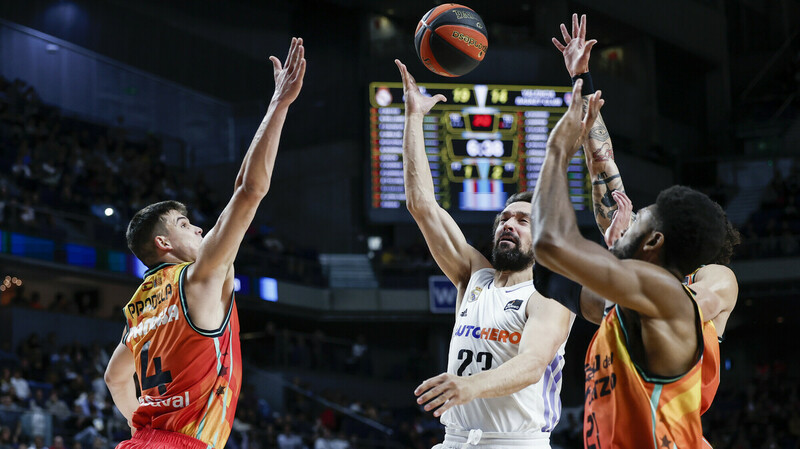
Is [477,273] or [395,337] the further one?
[395,337]

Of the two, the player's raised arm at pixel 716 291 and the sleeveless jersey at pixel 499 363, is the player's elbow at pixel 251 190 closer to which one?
the sleeveless jersey at pixel 499 363

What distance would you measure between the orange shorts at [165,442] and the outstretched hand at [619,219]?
208 cm

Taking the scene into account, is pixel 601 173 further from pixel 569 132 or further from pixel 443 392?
pixel 443 392

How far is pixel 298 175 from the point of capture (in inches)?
998

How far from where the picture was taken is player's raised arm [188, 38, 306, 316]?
159 inches

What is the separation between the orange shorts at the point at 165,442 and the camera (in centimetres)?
416

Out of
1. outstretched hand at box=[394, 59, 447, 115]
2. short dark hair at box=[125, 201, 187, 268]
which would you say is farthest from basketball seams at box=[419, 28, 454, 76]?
short dark hair at box=[125, 201, 187, 268]

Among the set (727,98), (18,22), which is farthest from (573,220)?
(727,98)

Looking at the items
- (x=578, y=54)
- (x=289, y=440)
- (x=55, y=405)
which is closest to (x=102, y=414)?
(x=55, y=405)

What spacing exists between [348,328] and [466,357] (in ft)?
65.7

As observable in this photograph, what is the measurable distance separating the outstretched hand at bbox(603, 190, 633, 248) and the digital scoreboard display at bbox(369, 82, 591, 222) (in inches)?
588

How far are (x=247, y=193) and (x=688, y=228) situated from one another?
6.34 ft

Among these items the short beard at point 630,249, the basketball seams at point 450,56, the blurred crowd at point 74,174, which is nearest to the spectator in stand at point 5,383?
the blurred crowd at point 74,174

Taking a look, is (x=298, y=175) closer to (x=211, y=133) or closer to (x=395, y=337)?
(x=211, y=133)
